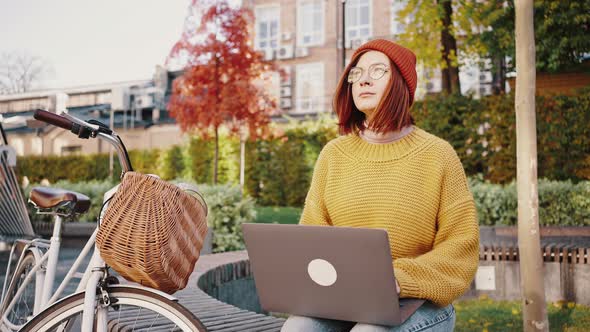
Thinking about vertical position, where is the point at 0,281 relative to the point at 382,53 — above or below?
below

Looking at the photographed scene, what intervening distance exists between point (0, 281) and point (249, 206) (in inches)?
140

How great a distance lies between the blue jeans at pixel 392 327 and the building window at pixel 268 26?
32.0m

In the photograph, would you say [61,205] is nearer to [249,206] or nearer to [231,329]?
[231,329]

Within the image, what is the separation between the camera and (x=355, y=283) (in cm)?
203

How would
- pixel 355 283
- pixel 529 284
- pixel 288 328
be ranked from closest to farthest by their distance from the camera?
pixel 355 283
pixel 288 328
pixel 529 284

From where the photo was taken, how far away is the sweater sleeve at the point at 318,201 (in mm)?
2730

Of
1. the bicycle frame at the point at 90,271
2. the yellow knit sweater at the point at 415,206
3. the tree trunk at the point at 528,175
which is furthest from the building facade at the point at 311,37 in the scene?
the yellow knit sweater at the point at 415,206

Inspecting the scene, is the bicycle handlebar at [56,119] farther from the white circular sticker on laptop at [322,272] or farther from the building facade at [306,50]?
the building facade at [306,50]

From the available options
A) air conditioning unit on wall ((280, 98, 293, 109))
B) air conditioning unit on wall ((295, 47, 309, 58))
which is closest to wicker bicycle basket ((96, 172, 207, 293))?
air conditioning unit on wall ((280, 98, 293, 109))

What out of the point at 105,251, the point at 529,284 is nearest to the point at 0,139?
the point at 105,251

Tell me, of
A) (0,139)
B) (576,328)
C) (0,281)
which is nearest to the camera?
(0,139)

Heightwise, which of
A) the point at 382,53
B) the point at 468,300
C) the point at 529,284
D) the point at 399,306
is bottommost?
the point at 468,300

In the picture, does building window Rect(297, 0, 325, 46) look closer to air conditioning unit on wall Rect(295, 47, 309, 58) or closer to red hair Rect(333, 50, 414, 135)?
air conditioning unit on wall Rect(295, 47, 309, 58)

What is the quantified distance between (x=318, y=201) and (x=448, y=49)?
41.0 ft
